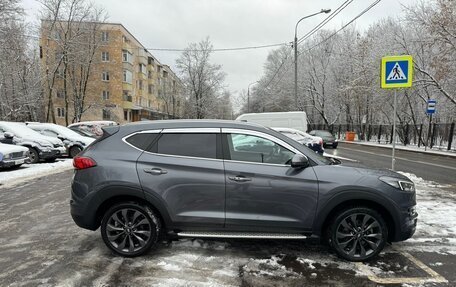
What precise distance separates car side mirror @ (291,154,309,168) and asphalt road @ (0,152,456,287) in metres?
1.19

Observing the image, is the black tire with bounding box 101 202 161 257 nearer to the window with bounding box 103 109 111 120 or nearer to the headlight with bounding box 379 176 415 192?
the headlight with bounding box 379 176 415 192

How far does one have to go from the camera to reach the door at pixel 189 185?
165 inches

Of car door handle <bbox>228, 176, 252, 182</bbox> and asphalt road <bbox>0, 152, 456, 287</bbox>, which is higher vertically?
car door handle <bbox>228, 176, 252, 182</bbox>

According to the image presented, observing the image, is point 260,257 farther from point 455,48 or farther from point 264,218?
point 455,48

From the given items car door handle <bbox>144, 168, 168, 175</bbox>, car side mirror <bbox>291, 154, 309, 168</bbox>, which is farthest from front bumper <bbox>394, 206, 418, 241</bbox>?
car door handle <bbox>144, 168, 168, 175</bbox>

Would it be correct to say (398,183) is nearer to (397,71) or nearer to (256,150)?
(256,150)

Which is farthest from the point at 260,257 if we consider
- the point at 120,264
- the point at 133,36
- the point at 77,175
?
the point at 133,36


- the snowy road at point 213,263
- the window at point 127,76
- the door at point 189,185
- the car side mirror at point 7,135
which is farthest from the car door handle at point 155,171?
the window at point 127,76

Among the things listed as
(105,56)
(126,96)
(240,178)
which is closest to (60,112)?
(126,96)

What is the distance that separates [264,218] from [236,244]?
2.88ft

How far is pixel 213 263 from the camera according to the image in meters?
4.19

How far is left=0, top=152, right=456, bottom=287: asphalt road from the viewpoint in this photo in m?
3.76

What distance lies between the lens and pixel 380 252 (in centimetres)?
444

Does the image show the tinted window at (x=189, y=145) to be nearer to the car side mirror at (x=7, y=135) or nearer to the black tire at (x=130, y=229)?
the black tire at (x=130, y=229)
